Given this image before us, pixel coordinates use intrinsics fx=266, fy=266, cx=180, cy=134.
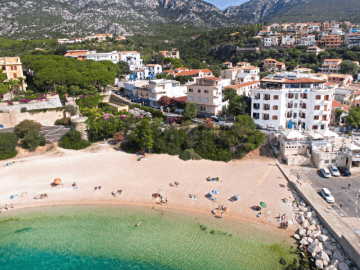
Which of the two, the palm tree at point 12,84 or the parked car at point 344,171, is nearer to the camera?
the parked car at point 344,171

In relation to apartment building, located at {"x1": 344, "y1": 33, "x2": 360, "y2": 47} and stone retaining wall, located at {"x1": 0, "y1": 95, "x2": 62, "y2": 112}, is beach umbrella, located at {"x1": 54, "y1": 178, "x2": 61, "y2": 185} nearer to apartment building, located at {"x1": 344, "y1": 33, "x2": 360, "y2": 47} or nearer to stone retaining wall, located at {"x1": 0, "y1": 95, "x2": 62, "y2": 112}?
stone retaining wall, located at {"x1": 0, "y1": 95, "x2": 62, "y2": 112}

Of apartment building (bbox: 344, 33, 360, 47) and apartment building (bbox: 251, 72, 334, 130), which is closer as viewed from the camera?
apartment building (bbox: 251, 72, 334, 130)

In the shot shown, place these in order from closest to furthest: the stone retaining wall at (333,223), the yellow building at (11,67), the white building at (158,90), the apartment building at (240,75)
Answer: the stone retaining wall at (333,223) → the white building at (158,90) → the yellow building at (11,67) → the apartment building at (240,75)

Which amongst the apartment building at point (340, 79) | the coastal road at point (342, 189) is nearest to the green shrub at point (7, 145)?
the coastal road at point (342, 189)

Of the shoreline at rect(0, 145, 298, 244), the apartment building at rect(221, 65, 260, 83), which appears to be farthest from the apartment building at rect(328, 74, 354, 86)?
the shoreline at rect(0, 145, 298, 244)

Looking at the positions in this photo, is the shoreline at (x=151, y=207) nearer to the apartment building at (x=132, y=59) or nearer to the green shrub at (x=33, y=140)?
the green shrub at (x=33, y=140)

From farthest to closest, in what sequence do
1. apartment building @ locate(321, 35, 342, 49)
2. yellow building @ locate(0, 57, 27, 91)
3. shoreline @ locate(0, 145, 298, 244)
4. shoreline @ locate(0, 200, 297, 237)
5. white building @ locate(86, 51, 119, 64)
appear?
apartment building @ locate(321, 35, 342, 49)
white building @ locate(86, 51, 119, 64)
yellow building @ locate(0, 57, 27, 91)
shoreline @ locate(0, 145, 298, 244)
shoreline @ locate(0, 200, 297, 237)
